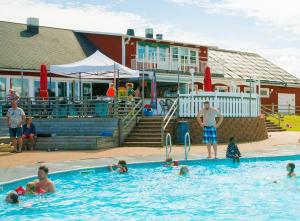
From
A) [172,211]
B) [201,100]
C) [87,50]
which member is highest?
[87,50]

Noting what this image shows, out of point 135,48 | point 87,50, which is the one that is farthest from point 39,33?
point 135,48

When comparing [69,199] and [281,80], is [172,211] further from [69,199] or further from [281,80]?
[281,80]

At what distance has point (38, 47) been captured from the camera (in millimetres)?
31797

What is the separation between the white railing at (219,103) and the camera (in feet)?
70.8

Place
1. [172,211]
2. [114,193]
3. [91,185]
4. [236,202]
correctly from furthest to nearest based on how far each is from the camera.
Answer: [91,185], [114,193], [236,202], [172,211]

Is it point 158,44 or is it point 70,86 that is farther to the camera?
point 158,44

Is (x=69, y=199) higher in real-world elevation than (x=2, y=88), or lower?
lower

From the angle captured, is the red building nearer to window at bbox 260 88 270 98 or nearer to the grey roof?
the grey roof

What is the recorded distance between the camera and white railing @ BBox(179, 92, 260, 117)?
70.8 ft

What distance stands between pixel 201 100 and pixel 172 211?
1259 cm

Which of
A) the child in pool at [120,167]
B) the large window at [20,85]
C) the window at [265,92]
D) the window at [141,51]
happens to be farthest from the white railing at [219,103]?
the window at [265,92]

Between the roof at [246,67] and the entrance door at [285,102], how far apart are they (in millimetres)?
1355

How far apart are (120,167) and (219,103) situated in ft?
31.8

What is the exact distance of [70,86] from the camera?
3117 centimetres
